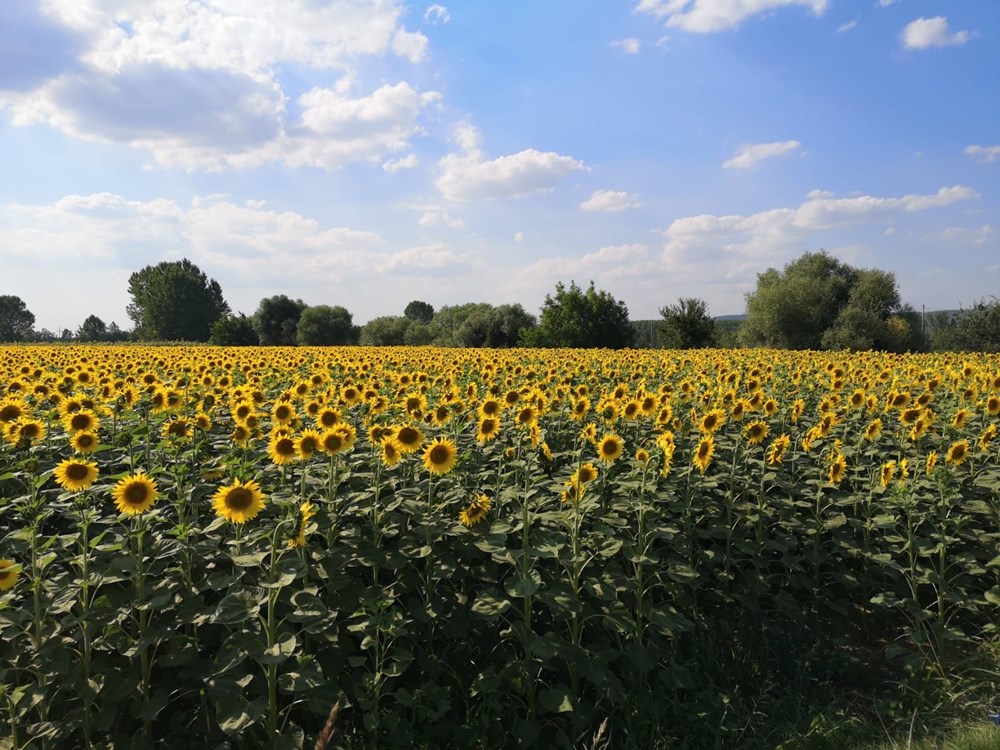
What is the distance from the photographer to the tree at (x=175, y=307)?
332 ft

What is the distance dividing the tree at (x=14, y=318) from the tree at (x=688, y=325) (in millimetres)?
117295

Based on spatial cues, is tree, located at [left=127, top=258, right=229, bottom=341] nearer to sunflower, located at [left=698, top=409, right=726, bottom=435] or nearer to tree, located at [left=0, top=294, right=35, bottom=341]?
tree, located at [left=0, top=294, right=35, bottom=341]

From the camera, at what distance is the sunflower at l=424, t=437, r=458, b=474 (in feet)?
15.6

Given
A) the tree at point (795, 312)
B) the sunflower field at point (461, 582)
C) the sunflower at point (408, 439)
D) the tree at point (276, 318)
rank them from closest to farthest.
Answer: the sunflower field at point (461, 582) < the sunflower at point (408, 439) < the tree at point (795, 312) < the tree at point (276, 318)

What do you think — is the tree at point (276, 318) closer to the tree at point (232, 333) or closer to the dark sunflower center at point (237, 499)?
the tree at point (232, 333)

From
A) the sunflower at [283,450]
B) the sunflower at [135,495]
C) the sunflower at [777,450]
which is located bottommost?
the sunflower at [777,450]

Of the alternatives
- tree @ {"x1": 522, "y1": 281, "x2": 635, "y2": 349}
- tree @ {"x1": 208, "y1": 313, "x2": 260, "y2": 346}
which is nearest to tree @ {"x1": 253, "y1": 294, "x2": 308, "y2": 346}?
tree @ {"x1": 208, "y1": 313, "x2": 260, "y2": 346}

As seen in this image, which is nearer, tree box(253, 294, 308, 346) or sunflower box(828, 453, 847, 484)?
sunflower box(828, 453, 847, 484)

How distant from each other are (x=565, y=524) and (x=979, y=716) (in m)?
2.86

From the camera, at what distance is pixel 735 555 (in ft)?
18.7

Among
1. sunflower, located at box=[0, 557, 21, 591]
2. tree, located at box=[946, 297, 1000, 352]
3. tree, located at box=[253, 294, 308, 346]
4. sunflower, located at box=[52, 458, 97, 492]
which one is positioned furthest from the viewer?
tree, located at box=[253, 294, 308, 346]

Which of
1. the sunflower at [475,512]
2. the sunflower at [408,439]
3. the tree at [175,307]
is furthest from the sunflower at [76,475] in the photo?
the tree at [175,307]

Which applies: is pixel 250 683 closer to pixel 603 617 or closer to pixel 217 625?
pixel 217 625

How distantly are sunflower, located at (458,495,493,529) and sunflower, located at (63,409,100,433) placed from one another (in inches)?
126
